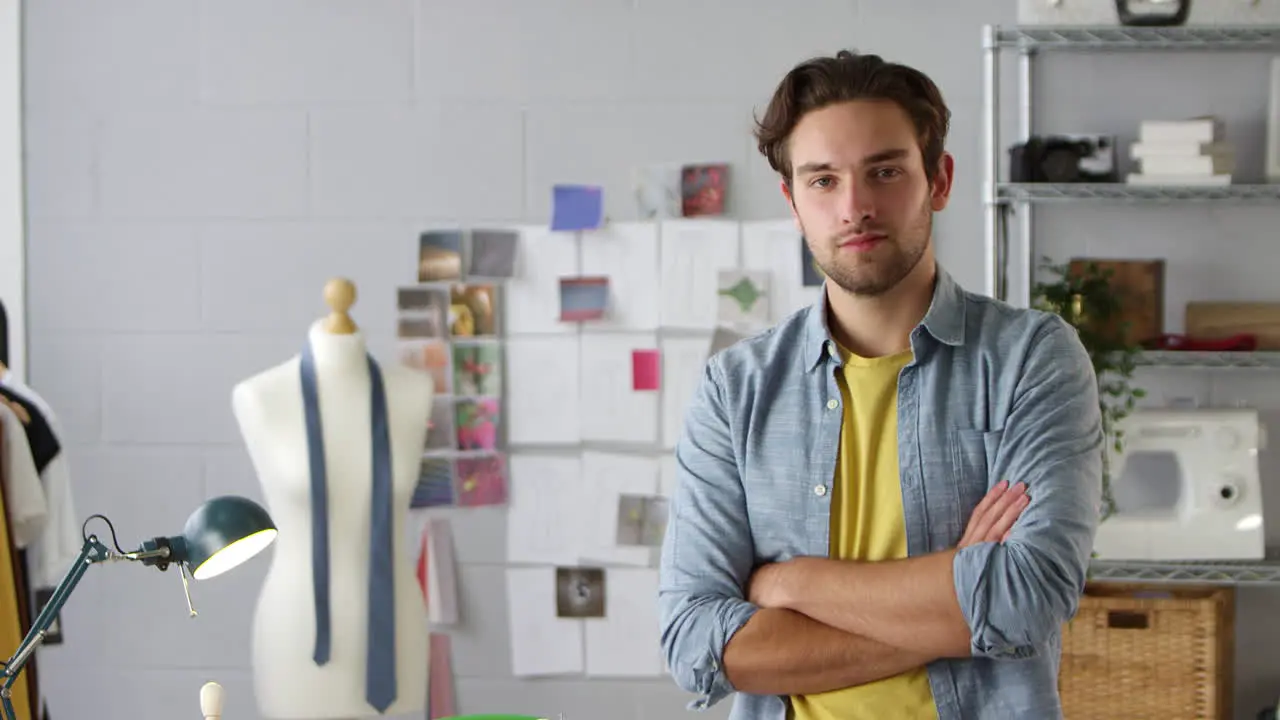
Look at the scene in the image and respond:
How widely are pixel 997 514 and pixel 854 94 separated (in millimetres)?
558

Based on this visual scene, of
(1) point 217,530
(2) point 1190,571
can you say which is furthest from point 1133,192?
(1) point 217,530

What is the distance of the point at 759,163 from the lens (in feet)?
12.6

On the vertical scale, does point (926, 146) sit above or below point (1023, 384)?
above

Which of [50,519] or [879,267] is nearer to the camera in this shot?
[879,267]

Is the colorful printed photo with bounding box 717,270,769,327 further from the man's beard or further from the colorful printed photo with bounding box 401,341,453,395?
the man's beard

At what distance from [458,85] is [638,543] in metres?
1.32

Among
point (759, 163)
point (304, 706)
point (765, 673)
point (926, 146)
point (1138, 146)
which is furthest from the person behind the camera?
point (759, 163)

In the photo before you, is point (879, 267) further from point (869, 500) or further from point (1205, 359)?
point (1205, 359)

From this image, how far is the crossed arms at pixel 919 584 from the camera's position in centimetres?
173

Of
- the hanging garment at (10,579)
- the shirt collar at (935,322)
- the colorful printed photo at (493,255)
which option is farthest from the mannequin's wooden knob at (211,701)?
the colorful printed photo at (493,255)

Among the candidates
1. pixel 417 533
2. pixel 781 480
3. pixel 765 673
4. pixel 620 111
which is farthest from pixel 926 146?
pixel 417 533

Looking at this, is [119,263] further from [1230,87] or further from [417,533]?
[1230,87]

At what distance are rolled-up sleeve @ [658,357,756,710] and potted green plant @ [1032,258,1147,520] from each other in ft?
5.70

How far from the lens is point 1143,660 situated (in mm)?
3404
